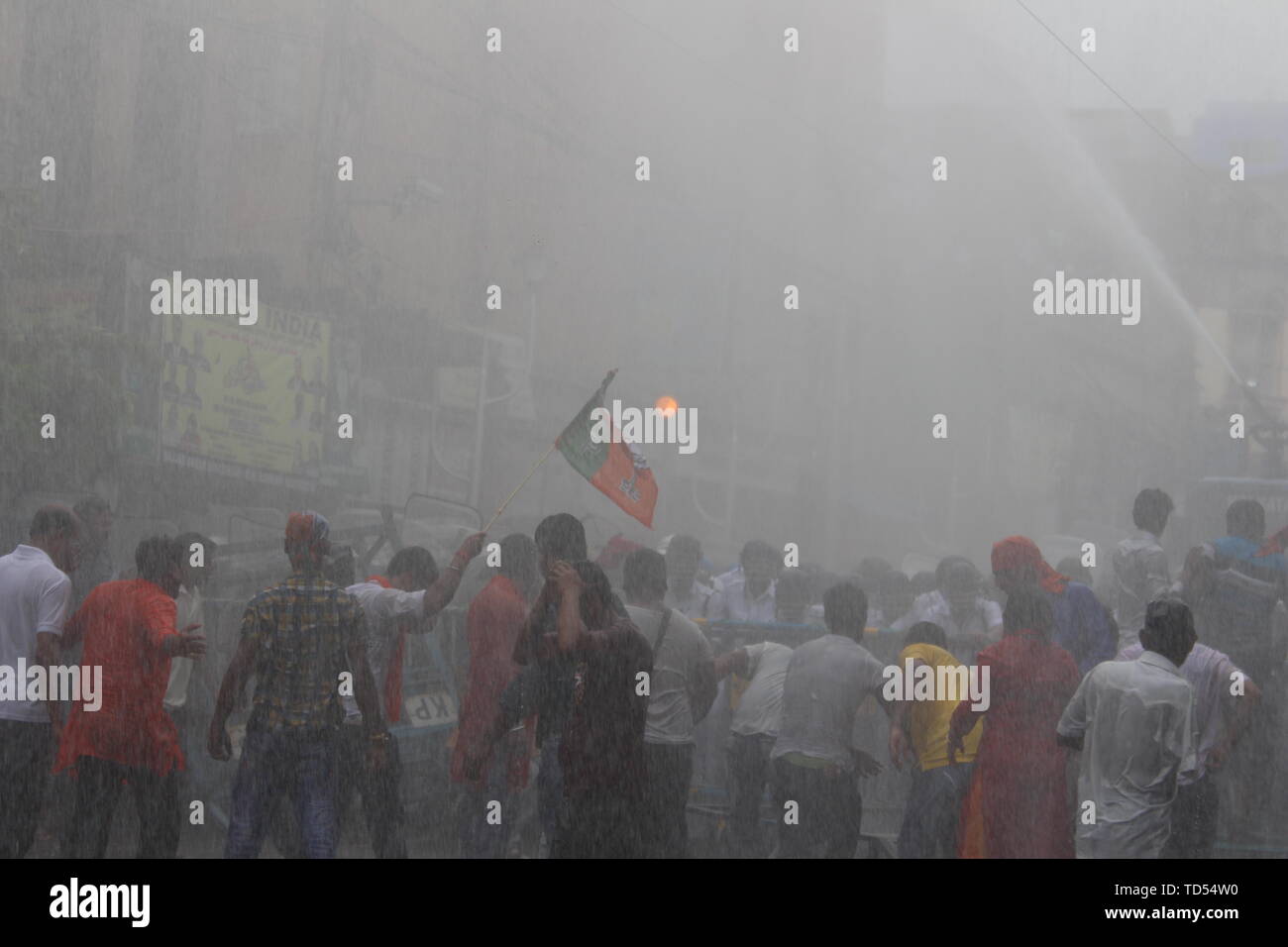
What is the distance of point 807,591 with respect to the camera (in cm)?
780

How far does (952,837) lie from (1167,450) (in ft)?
77.4

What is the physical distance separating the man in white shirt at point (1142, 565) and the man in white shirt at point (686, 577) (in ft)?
7.77

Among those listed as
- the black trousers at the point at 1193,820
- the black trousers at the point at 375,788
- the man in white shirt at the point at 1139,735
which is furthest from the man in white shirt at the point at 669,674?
the black trousers at the point at 1193,820

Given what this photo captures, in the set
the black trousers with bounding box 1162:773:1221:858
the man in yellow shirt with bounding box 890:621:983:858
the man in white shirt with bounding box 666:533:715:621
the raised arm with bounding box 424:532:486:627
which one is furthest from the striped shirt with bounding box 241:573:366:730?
the man in white shirt with bounding box 666:533:715:621

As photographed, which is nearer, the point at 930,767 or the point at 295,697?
the point at 295,697

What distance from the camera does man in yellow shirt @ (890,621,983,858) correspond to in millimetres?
5570

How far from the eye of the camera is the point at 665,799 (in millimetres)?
4945

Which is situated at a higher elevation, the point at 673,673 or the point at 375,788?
the point at 673,673

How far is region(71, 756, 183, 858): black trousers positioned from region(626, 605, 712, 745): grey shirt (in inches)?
73.6

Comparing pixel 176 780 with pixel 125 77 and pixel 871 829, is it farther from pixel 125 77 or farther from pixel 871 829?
pixel 125 77

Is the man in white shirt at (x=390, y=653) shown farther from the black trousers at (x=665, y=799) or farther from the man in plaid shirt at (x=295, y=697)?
the black trousers at (x=665, y=799)

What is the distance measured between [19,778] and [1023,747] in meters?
3.84

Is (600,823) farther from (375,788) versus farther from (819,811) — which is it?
(819,811)

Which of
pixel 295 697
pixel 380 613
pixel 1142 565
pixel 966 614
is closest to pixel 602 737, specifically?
pixel 295 697
